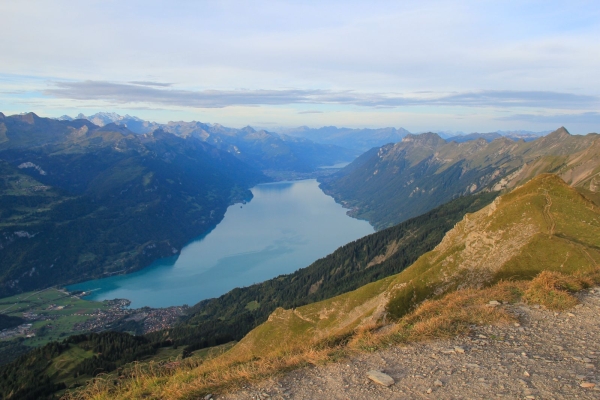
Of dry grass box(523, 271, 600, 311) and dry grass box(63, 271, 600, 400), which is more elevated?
dry grass box(523, 271, 600, 311)

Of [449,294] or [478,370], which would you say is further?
[449,294]

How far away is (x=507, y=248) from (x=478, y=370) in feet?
93.7

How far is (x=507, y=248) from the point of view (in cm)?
3553

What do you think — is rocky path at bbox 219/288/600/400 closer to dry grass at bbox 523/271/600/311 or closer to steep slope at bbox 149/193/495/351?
dry grass at bbox 523/271/600/311

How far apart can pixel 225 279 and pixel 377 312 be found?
16535 cm

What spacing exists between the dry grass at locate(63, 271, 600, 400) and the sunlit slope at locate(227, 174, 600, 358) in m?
13.9

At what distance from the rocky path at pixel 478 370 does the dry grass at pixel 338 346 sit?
1.67 ft

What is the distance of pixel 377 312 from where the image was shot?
4025 cm

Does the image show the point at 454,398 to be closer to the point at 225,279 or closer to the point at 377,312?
the point at 377,312

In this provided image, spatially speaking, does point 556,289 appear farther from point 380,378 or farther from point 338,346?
point 380,378

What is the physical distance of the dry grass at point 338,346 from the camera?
11352 millimetres

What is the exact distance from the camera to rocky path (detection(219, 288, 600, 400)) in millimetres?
9781

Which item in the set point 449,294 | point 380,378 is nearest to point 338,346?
point 380,378

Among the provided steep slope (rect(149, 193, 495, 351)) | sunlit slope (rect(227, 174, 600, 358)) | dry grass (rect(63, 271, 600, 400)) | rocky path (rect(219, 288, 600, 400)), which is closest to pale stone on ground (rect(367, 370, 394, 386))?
rocky path (rect(219, 288, 600, 400))
